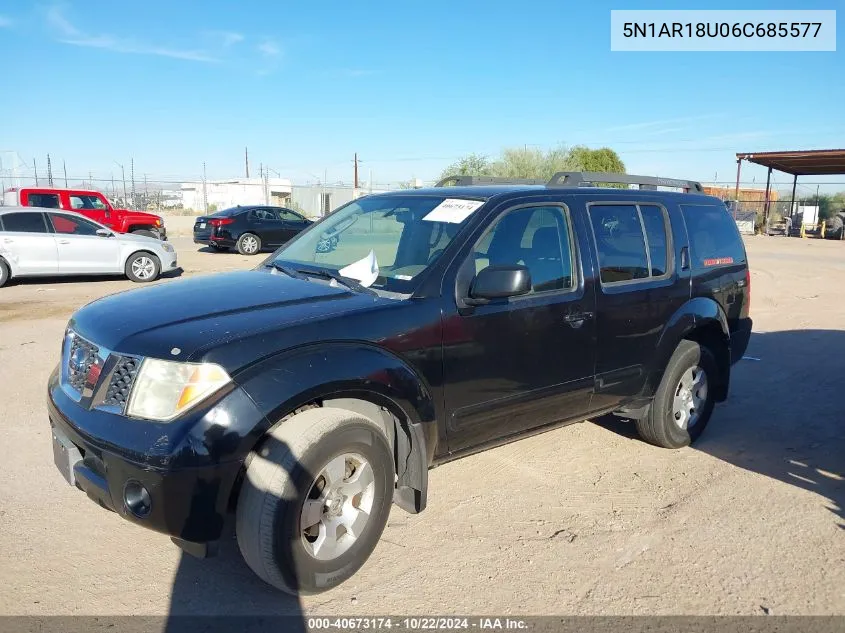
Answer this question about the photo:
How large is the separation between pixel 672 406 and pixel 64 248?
1164cm

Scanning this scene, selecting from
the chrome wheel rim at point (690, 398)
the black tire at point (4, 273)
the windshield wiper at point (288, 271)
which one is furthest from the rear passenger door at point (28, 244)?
the chrome wheel rim at point (690, 398)

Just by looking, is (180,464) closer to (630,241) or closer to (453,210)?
(453,210)

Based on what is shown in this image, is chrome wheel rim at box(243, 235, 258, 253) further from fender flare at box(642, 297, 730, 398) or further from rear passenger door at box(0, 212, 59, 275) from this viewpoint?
fender flare at box(642, 297, 730, 398)

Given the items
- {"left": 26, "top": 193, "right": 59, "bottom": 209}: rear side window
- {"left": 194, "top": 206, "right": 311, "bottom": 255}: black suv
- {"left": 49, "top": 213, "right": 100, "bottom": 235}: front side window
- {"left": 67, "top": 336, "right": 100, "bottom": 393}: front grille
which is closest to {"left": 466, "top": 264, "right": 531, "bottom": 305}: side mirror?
{"left": 67, "top": 336, "right": 100, "bottom": 393}: front grille

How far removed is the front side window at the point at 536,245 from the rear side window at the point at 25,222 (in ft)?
37.5

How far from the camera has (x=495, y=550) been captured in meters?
3.50

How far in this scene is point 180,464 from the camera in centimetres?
261

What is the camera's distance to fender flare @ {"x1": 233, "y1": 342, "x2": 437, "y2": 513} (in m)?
2.79

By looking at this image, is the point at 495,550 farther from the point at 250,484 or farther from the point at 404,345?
the point at 250,484

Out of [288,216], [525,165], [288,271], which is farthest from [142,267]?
[525,165]

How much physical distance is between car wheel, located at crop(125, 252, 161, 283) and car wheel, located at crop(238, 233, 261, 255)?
5.98 meters

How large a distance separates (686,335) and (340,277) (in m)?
2.73

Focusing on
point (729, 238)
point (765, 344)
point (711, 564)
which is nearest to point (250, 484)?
point (711, 564)

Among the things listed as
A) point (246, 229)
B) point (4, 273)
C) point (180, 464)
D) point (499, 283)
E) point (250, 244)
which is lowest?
point (250, 244)
